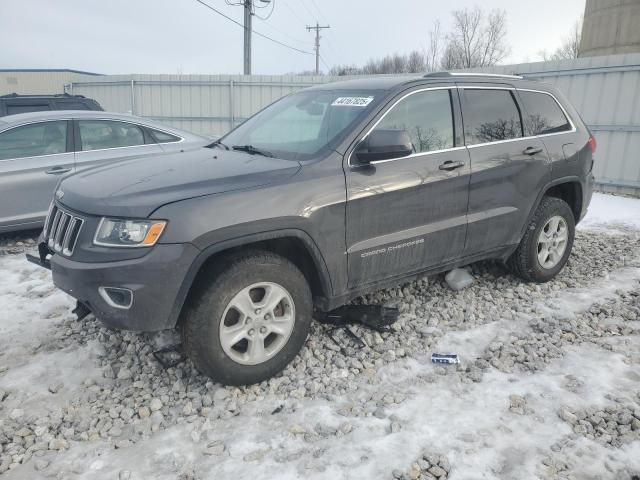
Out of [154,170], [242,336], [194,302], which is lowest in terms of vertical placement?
[242,336]

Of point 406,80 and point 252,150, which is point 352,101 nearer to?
point 406,80

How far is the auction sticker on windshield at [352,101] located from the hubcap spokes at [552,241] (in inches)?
84.1

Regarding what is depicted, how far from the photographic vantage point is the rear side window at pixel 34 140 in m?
5.68

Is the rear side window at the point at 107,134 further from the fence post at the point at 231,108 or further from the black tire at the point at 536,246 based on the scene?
the fence post at the point at 231,108

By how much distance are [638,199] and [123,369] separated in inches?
373

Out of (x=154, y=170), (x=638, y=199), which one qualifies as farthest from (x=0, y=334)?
(x=638, y=199)

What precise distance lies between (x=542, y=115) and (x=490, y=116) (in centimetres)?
75

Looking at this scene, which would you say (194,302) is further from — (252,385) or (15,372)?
(15,372)

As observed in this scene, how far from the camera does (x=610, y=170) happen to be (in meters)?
9.89

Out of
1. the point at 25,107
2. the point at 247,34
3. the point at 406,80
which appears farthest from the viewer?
the point at 247,34

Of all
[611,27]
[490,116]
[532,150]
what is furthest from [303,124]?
[611,27]

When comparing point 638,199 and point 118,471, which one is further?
point 638,199

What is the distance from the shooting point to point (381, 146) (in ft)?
10.4

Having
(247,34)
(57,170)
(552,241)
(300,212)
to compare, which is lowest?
(552,241)
